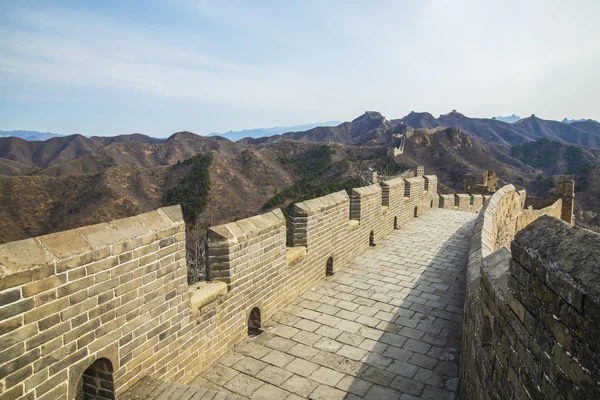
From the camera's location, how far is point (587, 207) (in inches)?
1693

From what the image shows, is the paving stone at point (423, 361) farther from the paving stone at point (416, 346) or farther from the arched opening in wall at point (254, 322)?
the arched opening in wall at point (254, 322)

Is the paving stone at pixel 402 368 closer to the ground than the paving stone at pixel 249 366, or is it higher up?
closer to the ground

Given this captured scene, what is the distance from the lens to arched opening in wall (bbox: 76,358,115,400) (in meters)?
2.85

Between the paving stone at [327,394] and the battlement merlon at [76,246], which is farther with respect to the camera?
the paving stone at [327,394]

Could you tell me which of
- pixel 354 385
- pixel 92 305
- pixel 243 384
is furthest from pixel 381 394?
pixel 92 305

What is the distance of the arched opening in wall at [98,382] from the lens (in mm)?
2850

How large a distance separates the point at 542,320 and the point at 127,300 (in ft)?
8.78

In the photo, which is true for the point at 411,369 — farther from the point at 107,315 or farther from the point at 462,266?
the point at 462,266

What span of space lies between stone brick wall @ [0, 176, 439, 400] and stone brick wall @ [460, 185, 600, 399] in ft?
8.00

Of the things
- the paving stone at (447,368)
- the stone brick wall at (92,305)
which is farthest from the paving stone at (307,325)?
the stone brick wall at (92,305)

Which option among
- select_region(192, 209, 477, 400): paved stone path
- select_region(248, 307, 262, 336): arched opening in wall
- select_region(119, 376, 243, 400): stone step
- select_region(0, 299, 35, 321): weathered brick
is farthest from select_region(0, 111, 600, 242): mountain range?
select_region(0, 299, 35, 321): weathered brick

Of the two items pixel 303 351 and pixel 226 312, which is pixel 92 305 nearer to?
pixel 226 312

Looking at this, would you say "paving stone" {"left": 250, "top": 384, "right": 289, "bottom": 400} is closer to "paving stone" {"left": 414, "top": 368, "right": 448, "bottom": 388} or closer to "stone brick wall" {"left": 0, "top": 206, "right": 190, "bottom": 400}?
"stone brick wall" {"left": 0, "top": 206, "right": 190, "bottom": 400}

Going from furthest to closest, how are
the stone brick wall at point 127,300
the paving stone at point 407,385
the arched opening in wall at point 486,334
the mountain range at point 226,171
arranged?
the mountain range at point 226,171 < the paving stone at point 407,385 < the arched opening in wall at point 486,334 < the stone brick wall at point 127,300
